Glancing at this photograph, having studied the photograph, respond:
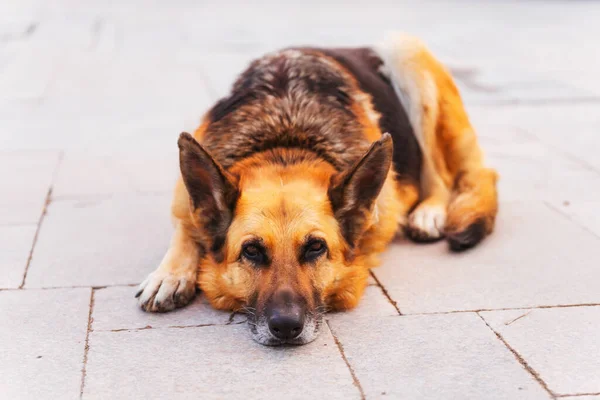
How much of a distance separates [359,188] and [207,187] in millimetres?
832

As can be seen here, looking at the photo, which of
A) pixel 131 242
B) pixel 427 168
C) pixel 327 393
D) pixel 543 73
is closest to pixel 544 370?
pixel 327 393

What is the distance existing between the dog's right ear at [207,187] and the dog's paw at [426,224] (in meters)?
1.66

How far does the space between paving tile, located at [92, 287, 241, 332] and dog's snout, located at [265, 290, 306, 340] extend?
18.9 inches

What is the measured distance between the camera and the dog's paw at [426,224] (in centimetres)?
537

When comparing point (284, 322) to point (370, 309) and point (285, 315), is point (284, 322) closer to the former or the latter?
point (285, 315)

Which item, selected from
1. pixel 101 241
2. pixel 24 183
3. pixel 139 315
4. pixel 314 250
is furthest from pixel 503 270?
pixel 24 183

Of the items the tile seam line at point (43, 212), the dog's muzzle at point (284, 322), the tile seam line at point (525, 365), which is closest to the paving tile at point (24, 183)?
the tile seam line at point (43, 212)

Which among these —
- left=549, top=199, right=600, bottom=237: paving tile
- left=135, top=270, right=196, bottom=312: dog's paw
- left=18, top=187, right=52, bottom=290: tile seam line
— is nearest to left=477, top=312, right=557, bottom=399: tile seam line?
left=135, top=270, right=196, bottom=312: dog's paw

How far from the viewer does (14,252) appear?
202 inches

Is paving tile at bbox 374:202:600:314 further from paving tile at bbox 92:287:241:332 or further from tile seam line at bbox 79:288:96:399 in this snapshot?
tile seam line at bbox 79:288:96:399

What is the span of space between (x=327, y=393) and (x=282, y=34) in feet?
37.9

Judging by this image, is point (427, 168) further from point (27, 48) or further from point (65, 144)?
point (27, 48)

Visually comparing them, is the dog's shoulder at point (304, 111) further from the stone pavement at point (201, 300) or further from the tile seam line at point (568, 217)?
the tile seam line at point (568, 217)

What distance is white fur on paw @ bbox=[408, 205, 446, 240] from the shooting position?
5.37 m
